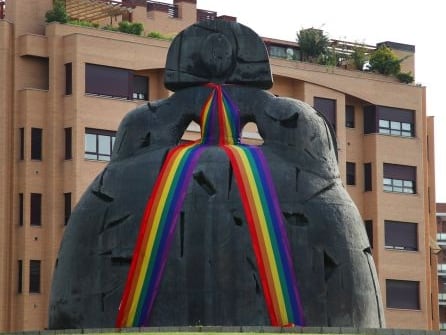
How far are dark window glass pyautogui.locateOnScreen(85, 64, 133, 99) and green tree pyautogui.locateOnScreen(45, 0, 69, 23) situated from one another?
2.66m

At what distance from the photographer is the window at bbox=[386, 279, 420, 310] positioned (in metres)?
91.3

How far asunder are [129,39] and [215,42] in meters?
40.2

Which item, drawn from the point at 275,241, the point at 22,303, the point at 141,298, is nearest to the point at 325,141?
the point at 275,241

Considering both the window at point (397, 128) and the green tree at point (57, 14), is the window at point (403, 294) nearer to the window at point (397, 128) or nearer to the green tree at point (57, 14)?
the window at point (397, 128)

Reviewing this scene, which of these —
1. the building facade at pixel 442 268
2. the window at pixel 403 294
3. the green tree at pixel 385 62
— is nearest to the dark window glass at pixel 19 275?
the window at pixel 403 294

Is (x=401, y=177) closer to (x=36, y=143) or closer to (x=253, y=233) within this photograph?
(x=36, y=143)

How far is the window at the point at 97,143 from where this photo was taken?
8144 centimetres

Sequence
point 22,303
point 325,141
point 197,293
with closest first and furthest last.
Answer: point 197,293 < point 325,141 < point 22,303

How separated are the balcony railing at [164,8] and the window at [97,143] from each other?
902 cm

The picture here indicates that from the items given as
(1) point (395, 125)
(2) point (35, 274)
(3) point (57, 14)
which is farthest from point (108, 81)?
(1) point (395, 125)

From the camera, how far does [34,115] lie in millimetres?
81625

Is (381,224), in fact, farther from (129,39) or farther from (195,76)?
(195,76)

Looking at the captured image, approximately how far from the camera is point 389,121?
306 feet

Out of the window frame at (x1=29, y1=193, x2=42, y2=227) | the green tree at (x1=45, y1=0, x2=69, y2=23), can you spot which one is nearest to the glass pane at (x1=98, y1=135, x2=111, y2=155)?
the window frame at (x1=29, y1=193, x2=42, y2=227)
